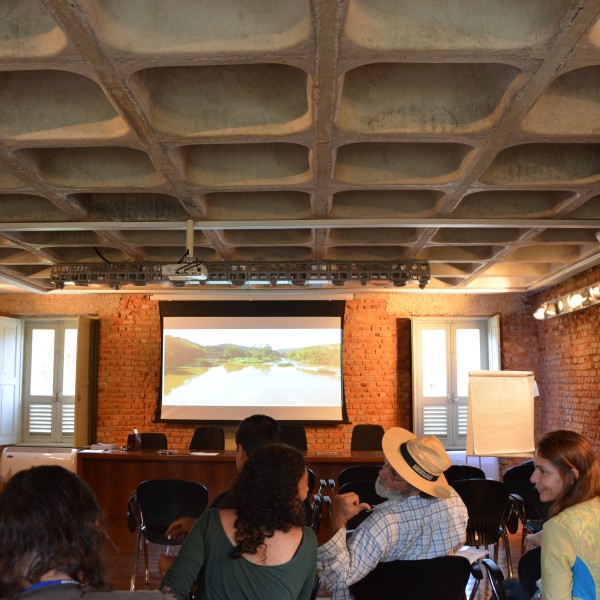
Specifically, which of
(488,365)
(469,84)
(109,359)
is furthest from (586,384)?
(109,359)

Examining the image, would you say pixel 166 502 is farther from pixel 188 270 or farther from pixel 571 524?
pixel 571 524

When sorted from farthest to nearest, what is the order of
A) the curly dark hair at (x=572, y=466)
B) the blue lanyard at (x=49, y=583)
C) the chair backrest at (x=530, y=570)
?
the chair backrest at (x=530, y=570), the curly dark hair at (x=572, y=466), the blue lanyard at (x=49, y=583)

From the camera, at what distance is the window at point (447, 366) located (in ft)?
37.0

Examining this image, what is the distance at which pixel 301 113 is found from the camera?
4352mm

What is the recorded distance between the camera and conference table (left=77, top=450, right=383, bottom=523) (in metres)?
8.16

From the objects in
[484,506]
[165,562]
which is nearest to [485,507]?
[484,506]

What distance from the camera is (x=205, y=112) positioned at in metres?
4.40

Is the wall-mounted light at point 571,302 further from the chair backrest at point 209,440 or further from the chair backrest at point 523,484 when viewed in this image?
Result: the chair backrest at point 209,440

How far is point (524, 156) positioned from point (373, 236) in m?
2.53

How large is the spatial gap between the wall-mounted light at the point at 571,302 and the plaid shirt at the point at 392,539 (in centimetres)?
554

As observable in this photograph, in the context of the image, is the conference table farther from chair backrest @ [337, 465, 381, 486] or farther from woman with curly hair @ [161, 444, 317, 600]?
woman with curly hair @ [161, 444, 317, 600]

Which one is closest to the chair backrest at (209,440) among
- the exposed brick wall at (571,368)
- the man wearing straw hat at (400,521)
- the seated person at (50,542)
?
the exposed brick wall at (571,368)

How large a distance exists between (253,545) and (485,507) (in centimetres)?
374

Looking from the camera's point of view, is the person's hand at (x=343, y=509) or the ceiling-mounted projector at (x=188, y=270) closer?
the person's hand at (x=343, y=509)
